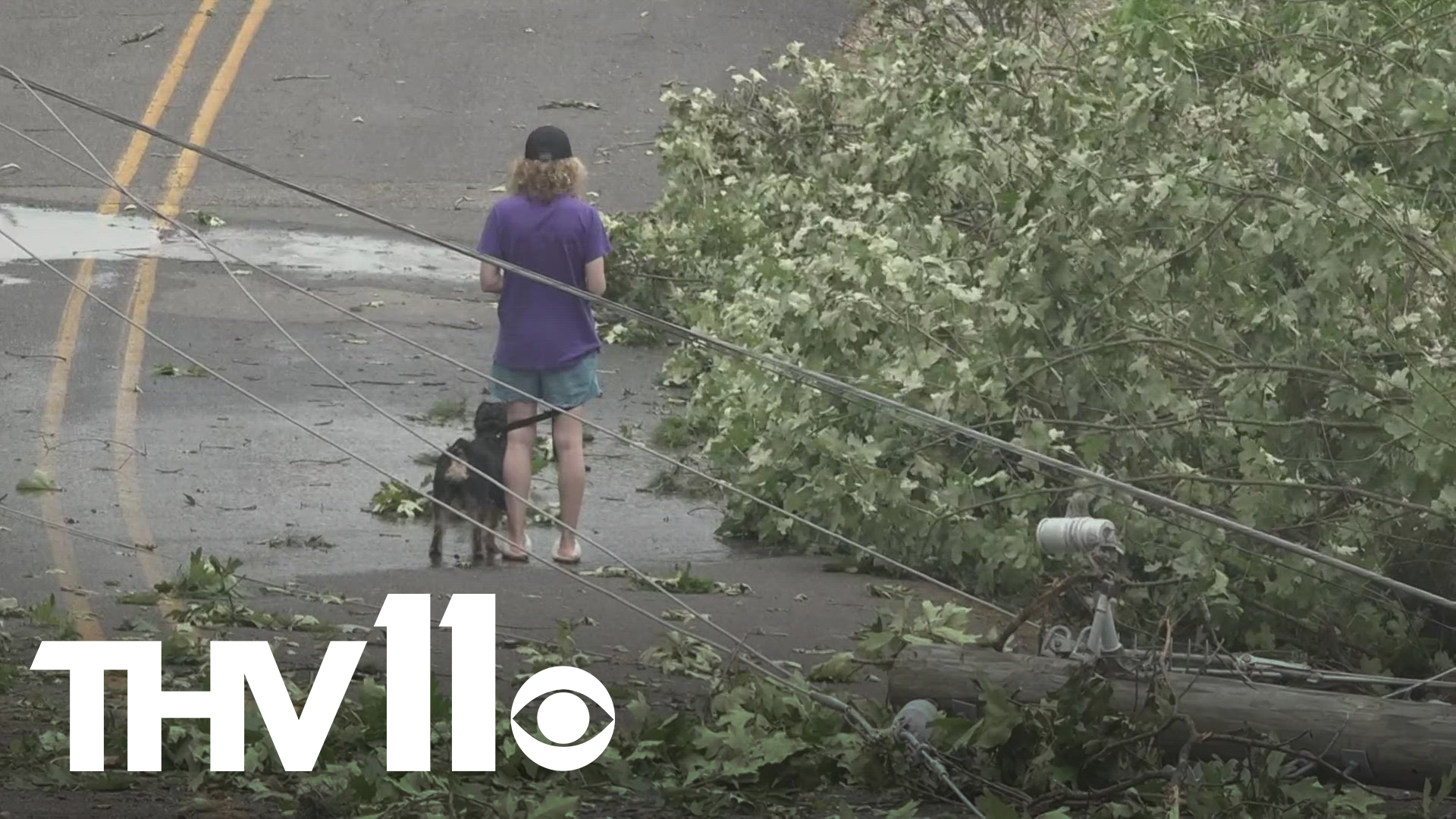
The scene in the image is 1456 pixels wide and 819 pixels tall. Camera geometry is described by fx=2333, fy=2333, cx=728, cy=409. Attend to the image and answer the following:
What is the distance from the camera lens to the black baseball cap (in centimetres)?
955

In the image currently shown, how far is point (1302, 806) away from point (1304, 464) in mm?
2468

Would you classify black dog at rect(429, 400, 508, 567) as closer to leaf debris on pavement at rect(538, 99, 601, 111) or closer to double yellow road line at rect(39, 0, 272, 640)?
double yellow road line at rect(39, 0, 272, 640)

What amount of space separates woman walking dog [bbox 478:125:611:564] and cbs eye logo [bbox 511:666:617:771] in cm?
193

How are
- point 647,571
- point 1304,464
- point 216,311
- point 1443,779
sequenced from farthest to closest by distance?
1. point 216,311
2. point 647,571
3. point 1304,464
4. point 1443,779

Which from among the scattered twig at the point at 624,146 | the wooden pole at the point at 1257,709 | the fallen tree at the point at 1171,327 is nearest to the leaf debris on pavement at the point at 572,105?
the scattered twig at the point at 624,146

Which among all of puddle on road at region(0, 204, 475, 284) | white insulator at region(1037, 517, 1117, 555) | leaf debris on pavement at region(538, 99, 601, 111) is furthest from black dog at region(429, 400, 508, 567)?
leaf debris on pavement at region(538, 99, 601, 111)

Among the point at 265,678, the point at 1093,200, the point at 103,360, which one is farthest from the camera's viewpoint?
the point at 103,360

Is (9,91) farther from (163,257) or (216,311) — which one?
(216,311)

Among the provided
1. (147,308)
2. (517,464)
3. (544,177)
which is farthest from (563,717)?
(147,308)

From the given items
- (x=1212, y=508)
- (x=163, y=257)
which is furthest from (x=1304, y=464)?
(x=163, y=257)

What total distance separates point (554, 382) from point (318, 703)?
2.84 m

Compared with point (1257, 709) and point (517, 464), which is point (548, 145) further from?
point (1257, 709)

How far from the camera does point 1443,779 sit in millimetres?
6023

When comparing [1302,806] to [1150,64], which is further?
[1150,64]
